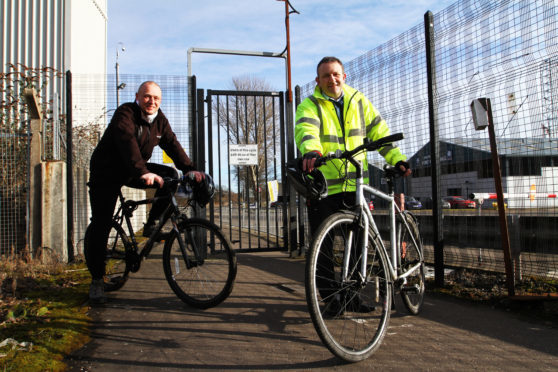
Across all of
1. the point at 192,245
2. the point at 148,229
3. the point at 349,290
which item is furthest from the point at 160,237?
the point at 349,290

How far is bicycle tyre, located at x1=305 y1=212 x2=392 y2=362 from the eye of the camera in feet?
7.41

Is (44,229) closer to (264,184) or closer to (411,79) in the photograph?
(264,184)

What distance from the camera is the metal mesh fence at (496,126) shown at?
3.51 m

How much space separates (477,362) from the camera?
2262mm

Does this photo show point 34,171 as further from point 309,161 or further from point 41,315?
point 309,161

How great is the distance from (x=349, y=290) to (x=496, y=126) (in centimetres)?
250

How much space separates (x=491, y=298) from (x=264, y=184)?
4.13m

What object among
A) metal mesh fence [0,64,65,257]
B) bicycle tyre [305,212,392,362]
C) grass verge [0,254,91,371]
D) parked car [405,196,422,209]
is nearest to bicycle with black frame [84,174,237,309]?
grass verge [0,254,91,371]

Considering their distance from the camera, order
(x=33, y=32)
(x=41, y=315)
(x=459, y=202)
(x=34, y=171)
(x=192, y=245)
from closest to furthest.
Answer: (x=41, y=315)
(x=192, y=245)
(x=459, y=202)
(x=34, y=171)
(x=33, y=32)

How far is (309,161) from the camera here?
7.91 ft

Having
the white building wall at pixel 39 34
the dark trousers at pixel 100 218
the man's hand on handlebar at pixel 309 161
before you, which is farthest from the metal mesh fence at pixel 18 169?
the white building wall at pixel 39 34

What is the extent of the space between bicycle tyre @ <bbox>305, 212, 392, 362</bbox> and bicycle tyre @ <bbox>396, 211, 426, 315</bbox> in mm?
540

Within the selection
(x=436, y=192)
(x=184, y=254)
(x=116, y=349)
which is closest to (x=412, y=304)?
(x=436, y=192)

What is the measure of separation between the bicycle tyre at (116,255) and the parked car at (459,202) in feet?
10.1
